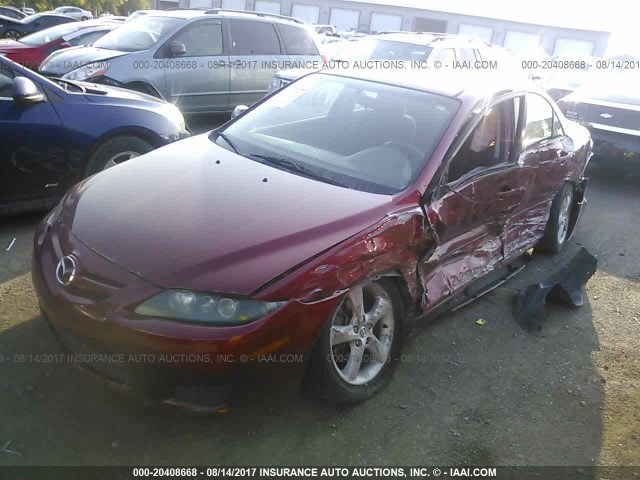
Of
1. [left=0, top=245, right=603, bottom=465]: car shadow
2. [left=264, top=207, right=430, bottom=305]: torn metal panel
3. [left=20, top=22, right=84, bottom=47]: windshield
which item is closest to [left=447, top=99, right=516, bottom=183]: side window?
[left=264, top=207, right=430, bottom=305]: torn metal panel

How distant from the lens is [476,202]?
360 cm

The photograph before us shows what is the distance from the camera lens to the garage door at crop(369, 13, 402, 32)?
132ft

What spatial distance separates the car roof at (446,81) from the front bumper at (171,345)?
6.10ft

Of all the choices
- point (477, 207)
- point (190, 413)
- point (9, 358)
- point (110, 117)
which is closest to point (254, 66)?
point (110, 117)

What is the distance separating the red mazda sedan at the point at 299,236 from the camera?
2.39 metres

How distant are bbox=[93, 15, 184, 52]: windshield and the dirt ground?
4981 millimetres

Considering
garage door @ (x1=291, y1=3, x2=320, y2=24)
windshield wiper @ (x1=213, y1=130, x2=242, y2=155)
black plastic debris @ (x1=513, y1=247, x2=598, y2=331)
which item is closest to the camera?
windshield wiper @ (x1=213, y1=130, x2=242, y2=155)

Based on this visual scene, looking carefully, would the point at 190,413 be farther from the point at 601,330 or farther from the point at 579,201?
the point at 579,201

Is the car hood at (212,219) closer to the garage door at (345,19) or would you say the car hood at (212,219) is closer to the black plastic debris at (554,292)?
the black plastic debris at (554,292)

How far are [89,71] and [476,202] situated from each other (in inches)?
240

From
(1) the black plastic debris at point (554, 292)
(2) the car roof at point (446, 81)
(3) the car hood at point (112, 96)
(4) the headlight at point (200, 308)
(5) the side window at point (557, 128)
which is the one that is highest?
(2) the car roof at point (446, 81)

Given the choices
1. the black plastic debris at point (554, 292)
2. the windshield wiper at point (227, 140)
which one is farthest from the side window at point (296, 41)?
the black plastic debris at point (554, 292)

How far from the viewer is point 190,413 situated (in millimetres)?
2436

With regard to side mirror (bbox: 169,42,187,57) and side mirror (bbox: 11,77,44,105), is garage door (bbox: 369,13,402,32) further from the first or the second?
side mirror (bbox: 11,77,44,105)
